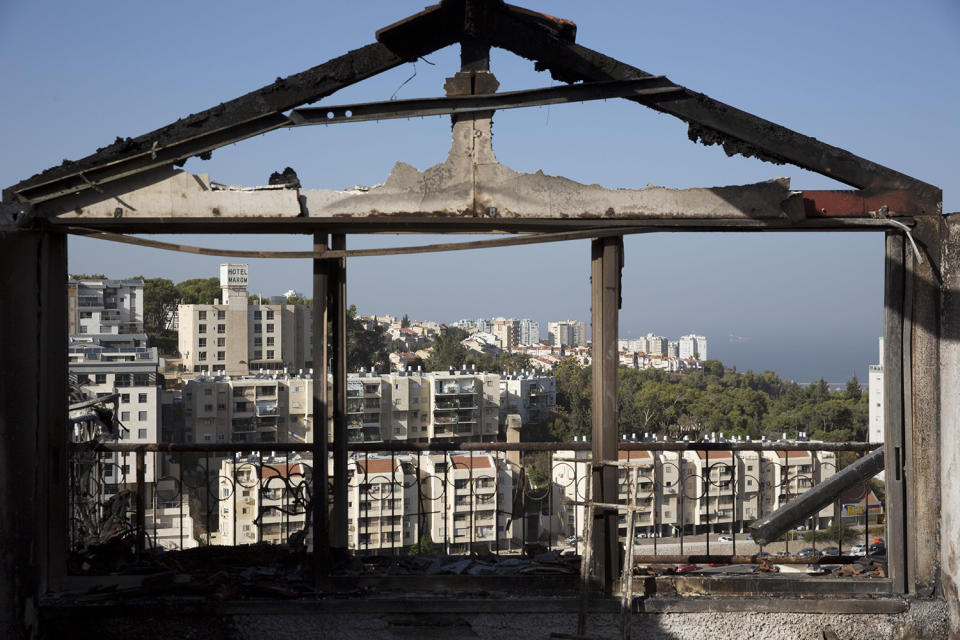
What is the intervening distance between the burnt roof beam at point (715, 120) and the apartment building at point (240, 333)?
1800 inches

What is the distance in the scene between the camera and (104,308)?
1941 inches

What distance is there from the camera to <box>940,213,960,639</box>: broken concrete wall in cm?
490

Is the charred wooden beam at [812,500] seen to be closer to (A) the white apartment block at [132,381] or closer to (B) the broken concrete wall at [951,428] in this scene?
(B) the broken concrete wall at [951,428]

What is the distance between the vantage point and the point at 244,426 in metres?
45.9

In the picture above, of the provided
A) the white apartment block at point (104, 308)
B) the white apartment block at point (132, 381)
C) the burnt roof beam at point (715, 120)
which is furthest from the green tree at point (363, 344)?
the burnt roof beam at point (715, 120)

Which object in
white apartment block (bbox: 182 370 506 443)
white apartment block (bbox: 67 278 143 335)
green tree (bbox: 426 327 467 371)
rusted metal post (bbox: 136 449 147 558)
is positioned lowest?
white apartment block (bbox: 182 370 506 443)

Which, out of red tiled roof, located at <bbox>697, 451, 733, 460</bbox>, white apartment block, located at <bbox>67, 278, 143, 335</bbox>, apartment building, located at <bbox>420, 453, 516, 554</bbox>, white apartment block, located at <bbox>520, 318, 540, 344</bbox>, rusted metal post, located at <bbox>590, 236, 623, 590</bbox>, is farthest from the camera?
white apartment block, located at <bbox>520, 318, 540, 344</bbox>

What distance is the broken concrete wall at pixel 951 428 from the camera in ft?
16.1

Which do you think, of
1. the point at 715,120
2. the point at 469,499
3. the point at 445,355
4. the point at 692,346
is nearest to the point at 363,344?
the point at 445,355

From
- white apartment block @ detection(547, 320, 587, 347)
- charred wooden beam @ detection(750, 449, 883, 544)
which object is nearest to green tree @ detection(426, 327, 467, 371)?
charred wooden beam @ detection(750, 449, 883, 544)

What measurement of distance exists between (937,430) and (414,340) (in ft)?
209

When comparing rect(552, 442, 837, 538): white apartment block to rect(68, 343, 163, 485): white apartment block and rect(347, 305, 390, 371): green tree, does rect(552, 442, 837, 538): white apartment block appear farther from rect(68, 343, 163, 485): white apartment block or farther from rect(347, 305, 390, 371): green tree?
rect(347, 305, 390, 371): green tree

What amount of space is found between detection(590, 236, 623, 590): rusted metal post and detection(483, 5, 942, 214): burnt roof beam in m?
0.94

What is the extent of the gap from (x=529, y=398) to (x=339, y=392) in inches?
1627
